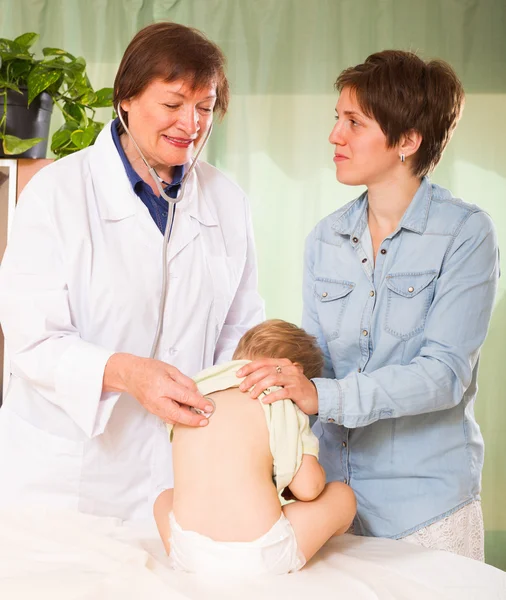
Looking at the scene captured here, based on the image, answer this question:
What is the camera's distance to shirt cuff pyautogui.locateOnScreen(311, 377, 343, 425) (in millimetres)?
1402

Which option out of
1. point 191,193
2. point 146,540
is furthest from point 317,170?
point 146,540

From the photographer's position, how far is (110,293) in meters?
1.55

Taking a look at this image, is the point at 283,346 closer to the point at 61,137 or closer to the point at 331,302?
the point at 331,302

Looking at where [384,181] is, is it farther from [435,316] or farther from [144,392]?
[144,392]

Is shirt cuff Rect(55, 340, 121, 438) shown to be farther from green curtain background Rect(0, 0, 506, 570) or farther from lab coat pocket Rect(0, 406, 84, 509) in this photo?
green curtain background Rect(0, 0, 506, 570)

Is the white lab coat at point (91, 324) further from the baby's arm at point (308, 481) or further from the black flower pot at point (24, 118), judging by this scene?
the black flower pot at point (24, 118)

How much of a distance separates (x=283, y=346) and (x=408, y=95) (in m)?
0.55

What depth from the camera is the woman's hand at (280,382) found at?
138cm

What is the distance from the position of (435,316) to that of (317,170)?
2016 millimetres

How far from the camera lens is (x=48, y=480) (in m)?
1.55

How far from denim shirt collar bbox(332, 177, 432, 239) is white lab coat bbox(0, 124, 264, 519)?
301 millimetres

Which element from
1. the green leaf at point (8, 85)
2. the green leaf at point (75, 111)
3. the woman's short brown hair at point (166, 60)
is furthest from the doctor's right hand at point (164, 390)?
the green leaf at point (75, 111)

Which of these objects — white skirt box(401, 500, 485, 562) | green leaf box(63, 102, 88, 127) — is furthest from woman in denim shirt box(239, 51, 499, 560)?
green leaf box(63, 102, 88, 127)

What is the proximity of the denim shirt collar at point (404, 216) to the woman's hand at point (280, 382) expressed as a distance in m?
0.34
